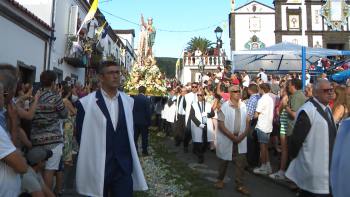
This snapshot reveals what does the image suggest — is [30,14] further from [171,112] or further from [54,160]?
[54,160]

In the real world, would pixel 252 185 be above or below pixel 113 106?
below

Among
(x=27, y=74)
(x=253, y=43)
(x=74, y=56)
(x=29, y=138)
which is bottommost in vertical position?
(x=29, y=138)

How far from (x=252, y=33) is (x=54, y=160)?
99.2 ft

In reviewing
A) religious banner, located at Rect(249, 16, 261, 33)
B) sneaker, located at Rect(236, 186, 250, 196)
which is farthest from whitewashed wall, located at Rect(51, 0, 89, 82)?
religious banner, located at Rect(249, 16, 261, 33)

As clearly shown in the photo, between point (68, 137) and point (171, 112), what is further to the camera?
point (171, 112)

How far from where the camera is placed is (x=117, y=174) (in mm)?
3141

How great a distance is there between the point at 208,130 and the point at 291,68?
9523 millimetres

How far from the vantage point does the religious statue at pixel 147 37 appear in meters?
13.4

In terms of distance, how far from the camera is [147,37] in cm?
1346

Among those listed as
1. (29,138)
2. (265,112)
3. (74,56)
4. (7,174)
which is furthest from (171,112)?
(7,174)

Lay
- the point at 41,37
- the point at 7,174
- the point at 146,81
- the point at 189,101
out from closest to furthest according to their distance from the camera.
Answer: the point at 7,174
the point at 189,101
the point at 146,81
the point at 41,37

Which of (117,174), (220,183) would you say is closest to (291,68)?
(220,183)

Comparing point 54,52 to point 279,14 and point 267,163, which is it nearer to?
point 267,163

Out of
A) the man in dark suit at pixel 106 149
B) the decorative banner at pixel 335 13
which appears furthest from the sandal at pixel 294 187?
the decorative banner at pixel 335 13
